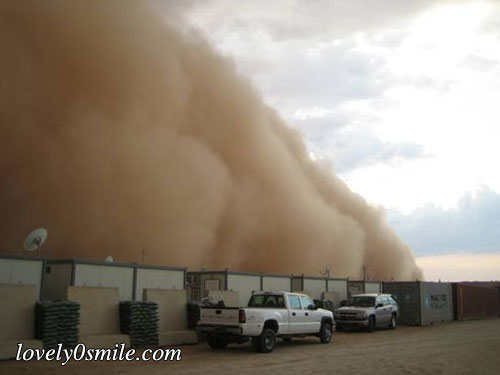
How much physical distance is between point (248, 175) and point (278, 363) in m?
26.2

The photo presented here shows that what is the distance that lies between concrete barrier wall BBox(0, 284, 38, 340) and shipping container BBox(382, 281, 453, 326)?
1741 centimetres

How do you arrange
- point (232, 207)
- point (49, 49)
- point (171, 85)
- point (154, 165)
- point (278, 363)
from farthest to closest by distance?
point (232, 207), point (171, 85), point (154, 165), point (49, 49), point (278, 363)

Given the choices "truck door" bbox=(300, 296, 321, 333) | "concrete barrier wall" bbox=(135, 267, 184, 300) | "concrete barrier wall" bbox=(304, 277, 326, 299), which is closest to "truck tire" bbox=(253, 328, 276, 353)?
"truck door" bbox=(300, 296, 321, 333)

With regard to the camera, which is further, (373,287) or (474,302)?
(474,302)

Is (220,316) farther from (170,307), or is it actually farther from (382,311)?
(382,311)

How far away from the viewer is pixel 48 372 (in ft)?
29.4

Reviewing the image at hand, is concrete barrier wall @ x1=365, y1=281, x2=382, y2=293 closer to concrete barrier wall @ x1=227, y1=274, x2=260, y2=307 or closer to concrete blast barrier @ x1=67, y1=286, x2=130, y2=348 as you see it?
concrete barrier wall @ x1=227, y1=274, x2=260, y2=307

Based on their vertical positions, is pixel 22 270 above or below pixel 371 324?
above

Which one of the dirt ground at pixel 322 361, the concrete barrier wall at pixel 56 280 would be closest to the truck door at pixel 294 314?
the dirt ground at pixel 322 361

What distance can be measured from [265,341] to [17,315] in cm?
554

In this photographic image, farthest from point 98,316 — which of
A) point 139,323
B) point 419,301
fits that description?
point 419,301

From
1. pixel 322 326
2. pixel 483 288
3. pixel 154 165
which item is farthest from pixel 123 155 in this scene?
pixel 483 288

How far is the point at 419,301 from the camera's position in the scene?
23.5m

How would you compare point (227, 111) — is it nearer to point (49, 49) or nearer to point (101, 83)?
point (101, 83)
